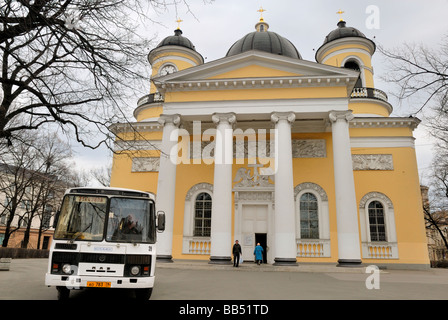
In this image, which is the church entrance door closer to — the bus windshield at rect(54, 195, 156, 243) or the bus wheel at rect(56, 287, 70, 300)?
the bus windshield at rect(54, 195, 156, 243)

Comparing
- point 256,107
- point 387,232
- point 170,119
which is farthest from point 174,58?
point 387,232

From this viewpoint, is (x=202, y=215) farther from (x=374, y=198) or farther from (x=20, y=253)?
(x=20, y=253)

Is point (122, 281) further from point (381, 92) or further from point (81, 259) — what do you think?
point (381, 92)

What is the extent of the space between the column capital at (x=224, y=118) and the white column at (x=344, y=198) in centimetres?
496

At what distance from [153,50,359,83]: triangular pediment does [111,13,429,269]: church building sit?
6cm

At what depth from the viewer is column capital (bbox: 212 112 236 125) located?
1722 cm

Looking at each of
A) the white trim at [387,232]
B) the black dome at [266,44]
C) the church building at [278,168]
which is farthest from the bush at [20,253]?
the white trim at [387,232]

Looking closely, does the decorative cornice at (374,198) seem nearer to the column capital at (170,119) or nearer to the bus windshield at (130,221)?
the column capital at (170,119)

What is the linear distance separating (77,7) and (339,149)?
13.8m

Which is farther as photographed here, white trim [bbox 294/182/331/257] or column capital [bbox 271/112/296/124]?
white trim [bbox 294/182/331/257]

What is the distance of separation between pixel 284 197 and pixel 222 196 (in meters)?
2.94

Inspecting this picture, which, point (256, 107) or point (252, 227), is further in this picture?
point (252, 227)

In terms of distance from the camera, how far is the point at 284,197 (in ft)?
51.4

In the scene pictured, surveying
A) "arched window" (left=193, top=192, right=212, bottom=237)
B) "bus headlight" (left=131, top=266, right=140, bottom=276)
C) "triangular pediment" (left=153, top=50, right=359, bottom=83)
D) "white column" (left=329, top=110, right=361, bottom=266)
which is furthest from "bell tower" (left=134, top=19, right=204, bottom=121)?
"bus headlight" (left=131, top=266, right=140, bottom=276)
